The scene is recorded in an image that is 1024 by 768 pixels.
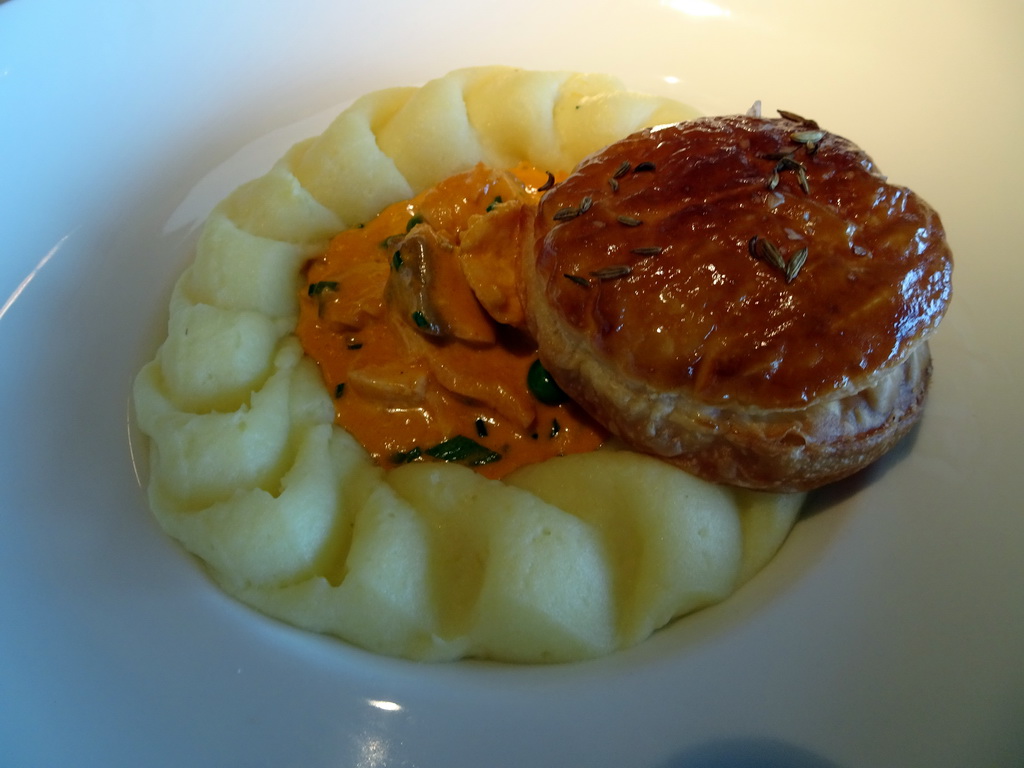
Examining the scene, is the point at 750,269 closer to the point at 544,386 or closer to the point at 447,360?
the point at 544,386

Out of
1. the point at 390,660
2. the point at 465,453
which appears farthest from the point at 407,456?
the point at 390,660

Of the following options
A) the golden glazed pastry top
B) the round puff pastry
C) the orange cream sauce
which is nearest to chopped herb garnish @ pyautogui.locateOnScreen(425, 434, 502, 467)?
the orange cream sauce

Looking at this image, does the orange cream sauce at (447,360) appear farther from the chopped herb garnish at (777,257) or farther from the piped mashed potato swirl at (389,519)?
the chopped herb garnish at (777,257)

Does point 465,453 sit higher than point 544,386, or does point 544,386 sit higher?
point 544,386

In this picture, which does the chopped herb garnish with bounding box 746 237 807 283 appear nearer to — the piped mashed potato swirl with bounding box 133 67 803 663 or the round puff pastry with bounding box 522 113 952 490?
the round puff pastry with bounding box 522 113 952 490

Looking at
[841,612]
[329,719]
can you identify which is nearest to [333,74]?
[329,719]

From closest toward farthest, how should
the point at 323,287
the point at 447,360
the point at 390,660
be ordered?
the point at 390,660, the point at 447,360, the point at 323,287
